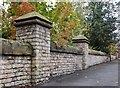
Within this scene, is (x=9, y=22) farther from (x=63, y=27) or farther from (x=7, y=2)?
(x=63, y=27)

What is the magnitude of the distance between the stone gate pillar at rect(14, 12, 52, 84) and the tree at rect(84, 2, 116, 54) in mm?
15652

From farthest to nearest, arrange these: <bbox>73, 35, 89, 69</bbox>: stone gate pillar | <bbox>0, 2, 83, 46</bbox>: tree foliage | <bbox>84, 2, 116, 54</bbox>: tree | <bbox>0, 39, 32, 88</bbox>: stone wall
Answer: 1. <bbox>84, 2, 116, 54</bbox>: tree
2. <bbox>73, 35, 89, 69</bbox>: stone gate pillar
3. <bbox>0, 2, 83, 46</bbox>: tree foliage
4. <bbox>0, 39, 32, 88</bbox>: stone wall

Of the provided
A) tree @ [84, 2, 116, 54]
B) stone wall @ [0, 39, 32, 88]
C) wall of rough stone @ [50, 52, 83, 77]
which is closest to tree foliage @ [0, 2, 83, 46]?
wall of rough stone @ [50, 52, 83, 77]

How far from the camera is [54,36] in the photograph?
949 cm

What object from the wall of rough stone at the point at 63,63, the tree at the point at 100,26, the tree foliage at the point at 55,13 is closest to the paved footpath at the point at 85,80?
the wall of rough stone at the point at 63,63

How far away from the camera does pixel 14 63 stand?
20.2 ft

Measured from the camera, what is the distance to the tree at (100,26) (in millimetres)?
22953

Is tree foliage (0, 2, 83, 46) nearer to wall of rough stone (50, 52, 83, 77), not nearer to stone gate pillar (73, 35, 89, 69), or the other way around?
wall of rough stone (50, 52, 83, 77)

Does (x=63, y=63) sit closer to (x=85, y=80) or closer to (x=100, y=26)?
(x=85, y=80)

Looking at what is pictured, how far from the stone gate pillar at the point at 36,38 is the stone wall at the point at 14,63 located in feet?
0.64

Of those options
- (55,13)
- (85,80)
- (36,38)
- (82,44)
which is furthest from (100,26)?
(36,38)

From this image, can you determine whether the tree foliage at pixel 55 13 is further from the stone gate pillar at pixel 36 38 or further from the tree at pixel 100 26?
the tree at pixel 100 26

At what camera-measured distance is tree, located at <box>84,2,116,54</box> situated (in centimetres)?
2295

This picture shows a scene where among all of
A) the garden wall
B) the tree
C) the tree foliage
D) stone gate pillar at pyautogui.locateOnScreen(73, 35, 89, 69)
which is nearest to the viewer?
the garden wall
